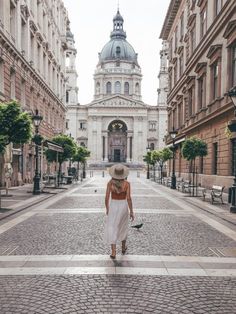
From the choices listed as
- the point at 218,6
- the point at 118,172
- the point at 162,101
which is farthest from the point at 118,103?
the point at 118,172

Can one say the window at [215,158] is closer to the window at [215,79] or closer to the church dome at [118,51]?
the window at [215,79]

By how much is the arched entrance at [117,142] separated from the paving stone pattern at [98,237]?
301 ft

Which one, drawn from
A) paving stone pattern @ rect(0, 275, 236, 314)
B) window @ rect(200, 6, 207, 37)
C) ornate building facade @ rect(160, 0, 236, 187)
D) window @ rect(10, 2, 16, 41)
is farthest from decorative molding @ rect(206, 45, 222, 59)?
paving stone pattern @ rect(0, 275, 236, 314)

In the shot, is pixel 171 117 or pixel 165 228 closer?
pixel 165 228

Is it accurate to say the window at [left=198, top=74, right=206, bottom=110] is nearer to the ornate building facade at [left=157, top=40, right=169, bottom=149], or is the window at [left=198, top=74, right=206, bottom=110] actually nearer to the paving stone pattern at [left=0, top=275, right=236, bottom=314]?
the paving stone pattern at [left=0, top=275, right=236, bottom=314]

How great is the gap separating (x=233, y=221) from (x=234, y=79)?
11.5 m

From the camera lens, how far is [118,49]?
372 ft

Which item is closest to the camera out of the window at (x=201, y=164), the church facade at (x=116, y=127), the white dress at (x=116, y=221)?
the white dress at (x=116, y=221)

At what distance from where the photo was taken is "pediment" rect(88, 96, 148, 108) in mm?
100688

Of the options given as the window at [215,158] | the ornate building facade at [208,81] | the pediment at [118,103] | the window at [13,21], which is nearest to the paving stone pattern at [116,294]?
the ornate building facade at [208,81]

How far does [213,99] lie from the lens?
1017 inches

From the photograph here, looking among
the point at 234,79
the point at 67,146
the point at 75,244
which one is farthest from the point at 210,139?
the point at 75,244

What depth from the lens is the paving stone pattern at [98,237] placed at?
8.23 metres

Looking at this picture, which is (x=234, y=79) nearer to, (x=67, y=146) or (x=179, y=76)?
(x=67, y=146)
